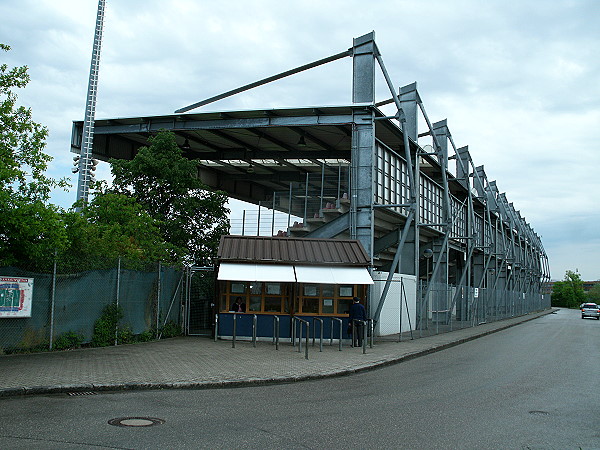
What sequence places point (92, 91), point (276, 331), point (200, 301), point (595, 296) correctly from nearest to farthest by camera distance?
1. point (276, 331)
2. point (200, 301)
3. point (92, 91)
4. point (595, 296)

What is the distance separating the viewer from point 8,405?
361 inches

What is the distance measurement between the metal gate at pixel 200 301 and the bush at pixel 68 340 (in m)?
6.19

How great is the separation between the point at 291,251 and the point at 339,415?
12552 millimetres

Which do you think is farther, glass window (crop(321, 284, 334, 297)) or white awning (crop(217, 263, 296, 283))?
glass window (crop(321, 284, 334, 297))

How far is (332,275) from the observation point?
66.1ft

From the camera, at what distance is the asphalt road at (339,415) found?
723cm

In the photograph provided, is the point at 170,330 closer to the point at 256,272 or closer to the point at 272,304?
the point at 272,304

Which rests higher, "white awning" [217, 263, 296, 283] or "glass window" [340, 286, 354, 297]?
"white awning" [217, 263, 296, 283]

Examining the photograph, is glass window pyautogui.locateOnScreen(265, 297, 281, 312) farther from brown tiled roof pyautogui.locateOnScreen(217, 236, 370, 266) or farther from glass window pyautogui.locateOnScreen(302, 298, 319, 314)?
brown tiled roof pyautogui.locateOnScreen(217, 236, 370, 266)

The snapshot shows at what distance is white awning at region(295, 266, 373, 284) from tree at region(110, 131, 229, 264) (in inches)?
287

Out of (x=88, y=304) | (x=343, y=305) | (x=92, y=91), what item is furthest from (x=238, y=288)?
(x=92, y=91)

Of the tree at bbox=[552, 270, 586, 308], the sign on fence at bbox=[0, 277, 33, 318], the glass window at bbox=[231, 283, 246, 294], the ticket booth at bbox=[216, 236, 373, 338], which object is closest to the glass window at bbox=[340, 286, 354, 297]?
the ticket booth at bbox=[216, 236, 373, 338]

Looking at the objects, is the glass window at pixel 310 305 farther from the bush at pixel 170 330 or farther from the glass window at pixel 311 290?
the bush at pixel 170 330

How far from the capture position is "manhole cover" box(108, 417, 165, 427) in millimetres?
7992
